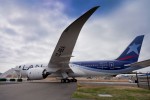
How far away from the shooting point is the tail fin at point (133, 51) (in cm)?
3159

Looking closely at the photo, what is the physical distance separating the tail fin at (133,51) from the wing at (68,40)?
11.5 meters

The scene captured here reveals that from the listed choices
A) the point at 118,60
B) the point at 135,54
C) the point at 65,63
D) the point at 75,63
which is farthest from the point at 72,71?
the point at 135,54

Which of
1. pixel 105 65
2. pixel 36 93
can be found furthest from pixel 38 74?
pixel 36 93

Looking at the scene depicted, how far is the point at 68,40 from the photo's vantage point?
21.0 meters

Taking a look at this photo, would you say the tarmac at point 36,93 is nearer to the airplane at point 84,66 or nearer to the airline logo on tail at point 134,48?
the airplane at point 84,66

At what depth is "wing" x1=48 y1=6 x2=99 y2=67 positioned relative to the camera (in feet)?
54.6

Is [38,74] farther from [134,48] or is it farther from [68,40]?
[134,48]

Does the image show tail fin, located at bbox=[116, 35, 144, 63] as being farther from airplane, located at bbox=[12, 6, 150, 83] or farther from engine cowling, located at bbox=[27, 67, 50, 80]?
engine cowling, located at bbox=[27, 67, 50, 80]

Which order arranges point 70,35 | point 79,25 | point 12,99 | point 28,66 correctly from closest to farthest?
point 12,99 < point 79,25 < point 70,35 < point 28,66

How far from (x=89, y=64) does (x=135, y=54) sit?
775cm

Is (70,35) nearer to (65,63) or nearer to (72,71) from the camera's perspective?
(65,63)

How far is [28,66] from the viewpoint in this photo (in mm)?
34375

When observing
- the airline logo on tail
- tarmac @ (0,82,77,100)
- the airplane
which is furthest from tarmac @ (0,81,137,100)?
the airline logo on tail

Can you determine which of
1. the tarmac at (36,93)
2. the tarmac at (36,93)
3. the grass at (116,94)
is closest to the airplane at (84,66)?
the tarmac at (36,93)
